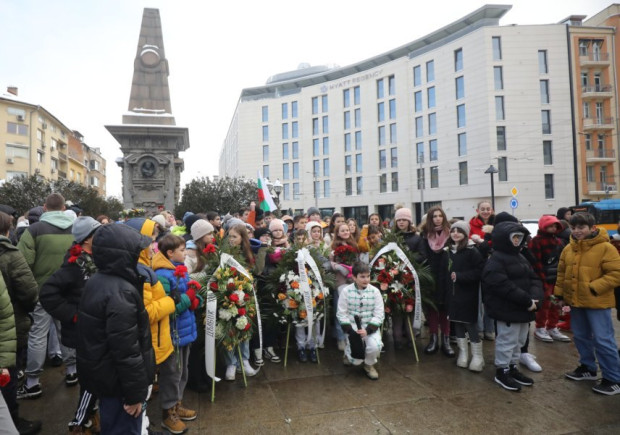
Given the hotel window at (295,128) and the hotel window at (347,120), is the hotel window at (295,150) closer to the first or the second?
the hotel window at (295,128)

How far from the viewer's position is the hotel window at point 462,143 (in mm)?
41250

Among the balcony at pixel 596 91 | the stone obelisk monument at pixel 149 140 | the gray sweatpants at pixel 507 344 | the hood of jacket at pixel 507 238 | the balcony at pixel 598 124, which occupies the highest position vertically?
the balcony at pixel 596 91

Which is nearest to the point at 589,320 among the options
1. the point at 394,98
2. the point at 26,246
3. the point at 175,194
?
the point at 26,246

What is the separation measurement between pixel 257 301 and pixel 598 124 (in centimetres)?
4680

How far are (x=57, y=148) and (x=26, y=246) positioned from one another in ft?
219

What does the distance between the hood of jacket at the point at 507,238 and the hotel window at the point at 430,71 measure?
145 ft

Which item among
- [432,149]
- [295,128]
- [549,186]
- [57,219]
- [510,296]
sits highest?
[295,128]

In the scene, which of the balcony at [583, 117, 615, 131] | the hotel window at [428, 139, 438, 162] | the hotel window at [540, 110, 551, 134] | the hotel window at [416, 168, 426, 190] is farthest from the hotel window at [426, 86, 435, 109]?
the balcony at [583, 117, 615, 131]

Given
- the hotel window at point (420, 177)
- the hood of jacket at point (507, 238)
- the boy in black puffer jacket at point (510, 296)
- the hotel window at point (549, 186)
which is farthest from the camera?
the hotel window at point (420, 177)

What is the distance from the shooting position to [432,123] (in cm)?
4466

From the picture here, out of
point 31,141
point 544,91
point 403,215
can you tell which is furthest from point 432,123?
point 31,141

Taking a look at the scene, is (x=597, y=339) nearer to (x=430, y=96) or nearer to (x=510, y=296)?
(x=510, y=296)

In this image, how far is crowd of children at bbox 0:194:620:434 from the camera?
266cm

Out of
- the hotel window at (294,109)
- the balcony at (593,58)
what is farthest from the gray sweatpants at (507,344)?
the hotel window at (294,109)
